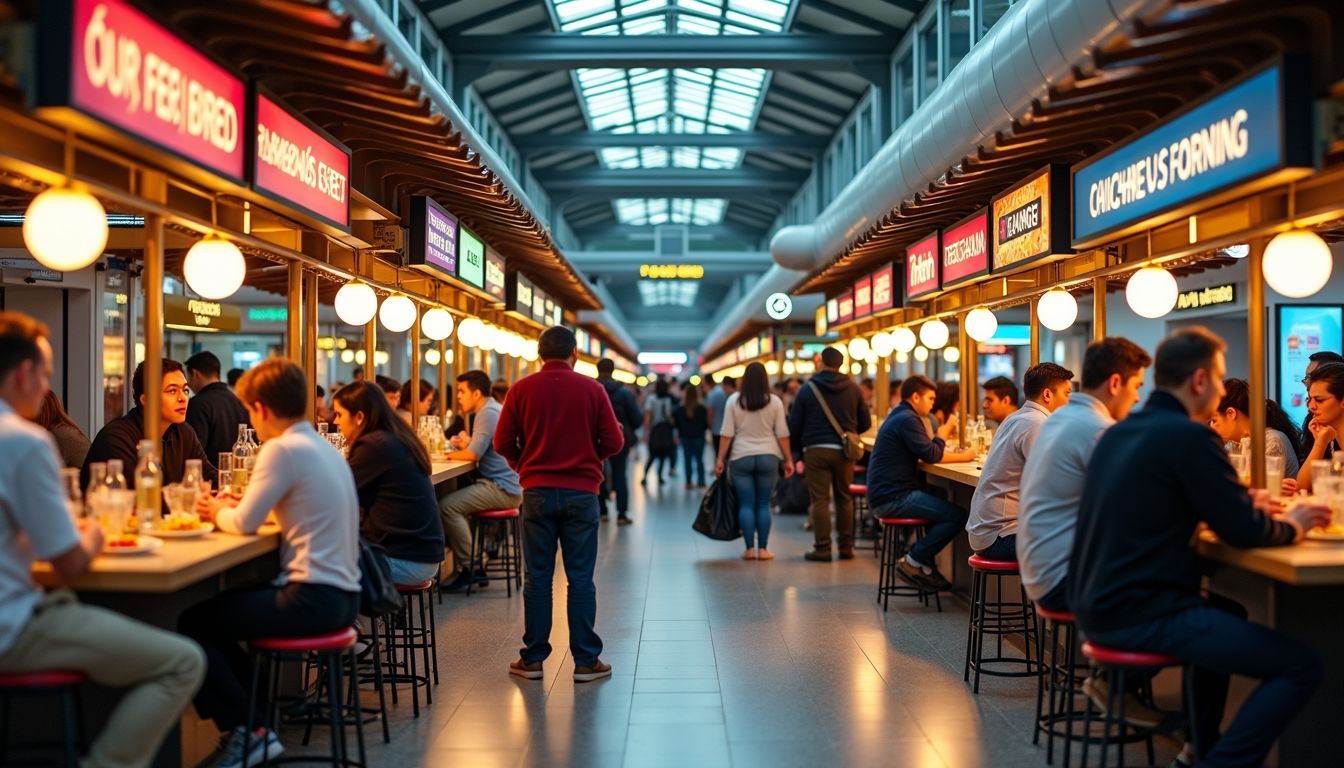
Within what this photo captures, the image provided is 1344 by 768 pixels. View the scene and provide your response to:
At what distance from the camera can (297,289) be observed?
6512 mm

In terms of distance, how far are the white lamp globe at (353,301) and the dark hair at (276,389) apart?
9.28 feet

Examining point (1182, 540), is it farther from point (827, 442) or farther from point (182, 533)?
point (827, 442)

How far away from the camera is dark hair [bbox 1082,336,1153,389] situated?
15.5 ft

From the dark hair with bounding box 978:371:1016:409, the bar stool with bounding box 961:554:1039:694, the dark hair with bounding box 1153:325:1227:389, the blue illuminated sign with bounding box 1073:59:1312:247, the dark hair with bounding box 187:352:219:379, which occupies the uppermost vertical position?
the blue illuminated sign with bounding box 1073:59:1312:247

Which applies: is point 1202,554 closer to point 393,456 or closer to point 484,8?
point 393,456

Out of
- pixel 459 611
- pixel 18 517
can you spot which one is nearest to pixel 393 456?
pixel 18 517

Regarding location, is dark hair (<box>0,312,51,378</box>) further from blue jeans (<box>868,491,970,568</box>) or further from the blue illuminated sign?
blue jeans (<box>868,491,970,568</box>)

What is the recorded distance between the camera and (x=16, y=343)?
3471 mm

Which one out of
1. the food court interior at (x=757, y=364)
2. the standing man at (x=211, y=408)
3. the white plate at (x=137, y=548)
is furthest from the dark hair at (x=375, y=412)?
the standing man at (x=211, y=408)

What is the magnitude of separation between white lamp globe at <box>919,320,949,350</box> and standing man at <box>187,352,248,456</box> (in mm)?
5365

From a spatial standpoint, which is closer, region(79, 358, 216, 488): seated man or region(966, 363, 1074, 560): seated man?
region(79, 358, 216, 488): seated man

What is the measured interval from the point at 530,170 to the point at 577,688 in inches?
733

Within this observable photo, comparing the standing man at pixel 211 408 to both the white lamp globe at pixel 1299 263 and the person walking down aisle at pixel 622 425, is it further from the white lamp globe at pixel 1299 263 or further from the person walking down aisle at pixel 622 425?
the person walking down aisle at pixel 622 425

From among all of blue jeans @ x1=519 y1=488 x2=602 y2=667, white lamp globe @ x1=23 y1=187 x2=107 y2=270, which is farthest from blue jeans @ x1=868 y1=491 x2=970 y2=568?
white lamp globe @ x1=23 y1=187 x2=107 y2=270
